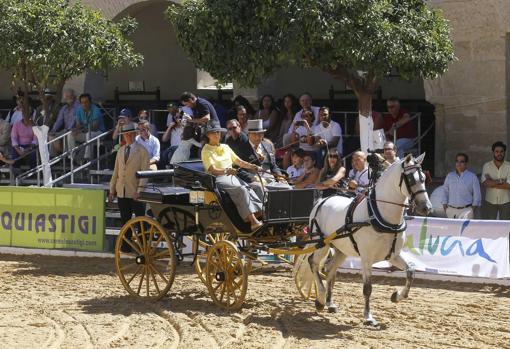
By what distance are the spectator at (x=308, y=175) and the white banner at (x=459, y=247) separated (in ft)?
4.93

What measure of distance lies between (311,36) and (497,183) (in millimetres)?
3463

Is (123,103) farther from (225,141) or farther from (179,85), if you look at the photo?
(225,141)

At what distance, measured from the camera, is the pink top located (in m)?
20.1

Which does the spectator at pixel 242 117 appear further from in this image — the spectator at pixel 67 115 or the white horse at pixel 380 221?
the white horse at pixel 380 221

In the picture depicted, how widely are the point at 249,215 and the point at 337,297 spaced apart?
1.65 meters

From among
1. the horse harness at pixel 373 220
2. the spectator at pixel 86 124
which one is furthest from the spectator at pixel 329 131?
the horse harness at pixel 373 220

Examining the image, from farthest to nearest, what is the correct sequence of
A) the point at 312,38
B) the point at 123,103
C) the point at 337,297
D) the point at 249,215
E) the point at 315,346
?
the point at 123,103 → the point at 312,38 → the point at 337,297 → the point at 249,215 → the point at 315,346

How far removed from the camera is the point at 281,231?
39.2ft

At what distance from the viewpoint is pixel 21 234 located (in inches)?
674

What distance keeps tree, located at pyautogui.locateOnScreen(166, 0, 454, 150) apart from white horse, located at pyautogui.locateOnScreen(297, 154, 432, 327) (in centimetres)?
378

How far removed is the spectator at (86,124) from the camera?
64.3 ft

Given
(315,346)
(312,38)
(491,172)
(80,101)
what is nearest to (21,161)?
(80,101)

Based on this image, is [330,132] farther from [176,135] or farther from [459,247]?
[459,247]

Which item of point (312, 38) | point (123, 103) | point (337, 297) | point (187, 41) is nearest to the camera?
point (337, 297)
